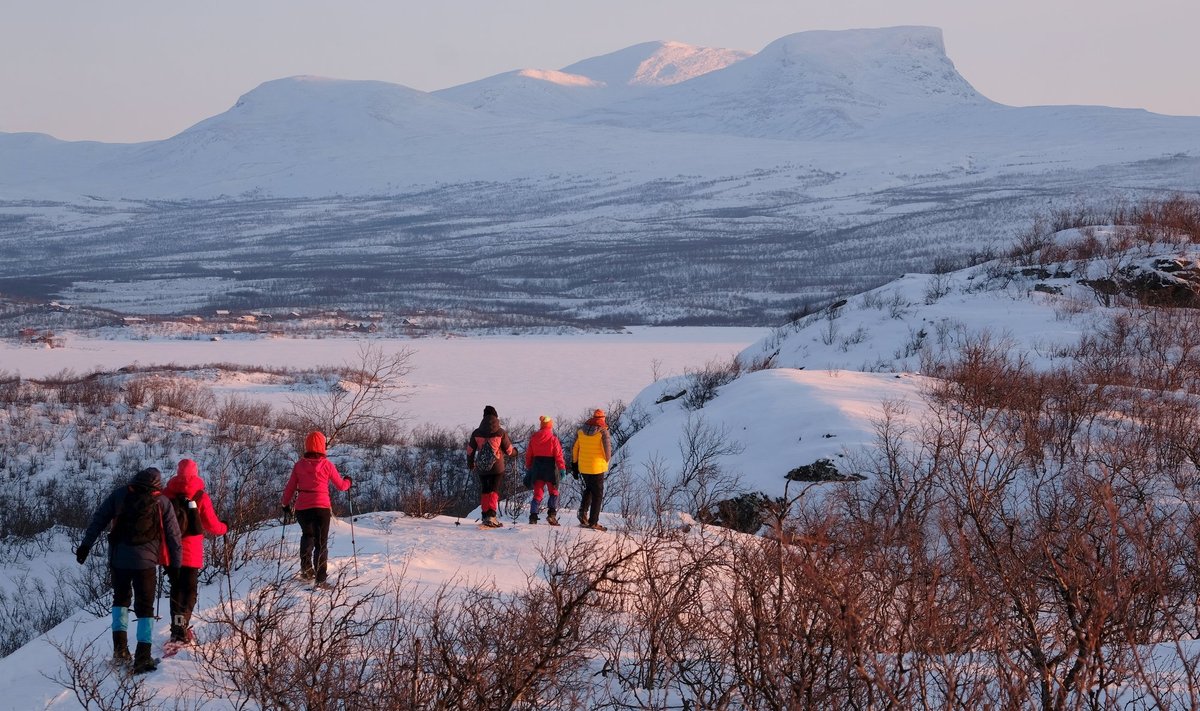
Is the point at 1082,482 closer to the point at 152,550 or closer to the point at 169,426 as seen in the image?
the point at 152,550

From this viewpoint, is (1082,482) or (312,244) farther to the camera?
(312,244)

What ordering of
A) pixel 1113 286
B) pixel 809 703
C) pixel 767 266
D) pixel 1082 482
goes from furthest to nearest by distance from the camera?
pixel 767 266
pixel 1113 286
pixel 1082 482
pixel 809 703

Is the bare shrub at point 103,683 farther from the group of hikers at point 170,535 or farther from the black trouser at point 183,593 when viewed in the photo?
the black trouser at point 183,593

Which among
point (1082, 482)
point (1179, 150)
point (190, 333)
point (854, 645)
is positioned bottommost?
point (190, 333)

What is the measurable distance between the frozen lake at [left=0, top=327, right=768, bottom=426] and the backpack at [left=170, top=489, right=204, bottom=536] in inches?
819

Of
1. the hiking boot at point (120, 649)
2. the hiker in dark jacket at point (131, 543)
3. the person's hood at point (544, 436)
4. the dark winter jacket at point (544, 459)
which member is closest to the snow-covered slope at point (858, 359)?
the dark winter jacket at point (544, 459)

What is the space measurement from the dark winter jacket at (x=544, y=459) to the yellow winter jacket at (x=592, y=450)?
209 mm

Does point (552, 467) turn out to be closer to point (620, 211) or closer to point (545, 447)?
point (545, 447)

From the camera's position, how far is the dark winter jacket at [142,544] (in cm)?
627

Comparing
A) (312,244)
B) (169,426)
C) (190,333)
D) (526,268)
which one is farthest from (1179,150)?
(169,426)

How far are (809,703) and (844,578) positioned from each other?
655 mm

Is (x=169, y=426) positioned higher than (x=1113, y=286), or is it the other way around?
(x=1113, y=286)

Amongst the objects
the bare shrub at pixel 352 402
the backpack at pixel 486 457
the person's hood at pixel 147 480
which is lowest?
the bare shrub at pixel 352 402

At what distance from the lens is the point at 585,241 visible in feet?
404
